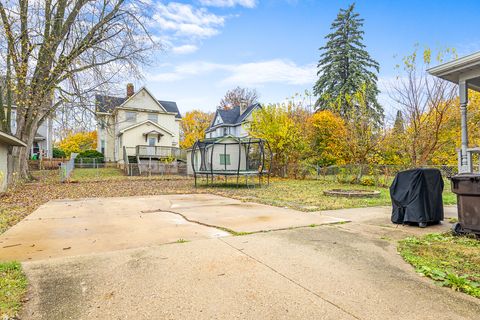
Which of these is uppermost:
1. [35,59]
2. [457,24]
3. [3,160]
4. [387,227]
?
[457,24]

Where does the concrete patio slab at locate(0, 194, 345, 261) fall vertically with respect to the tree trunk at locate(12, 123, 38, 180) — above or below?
below

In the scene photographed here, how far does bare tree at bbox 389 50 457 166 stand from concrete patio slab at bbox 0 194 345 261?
7.50m

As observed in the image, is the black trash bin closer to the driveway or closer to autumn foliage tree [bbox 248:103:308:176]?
the driveway

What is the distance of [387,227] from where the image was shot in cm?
488

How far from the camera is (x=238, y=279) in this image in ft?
8.62

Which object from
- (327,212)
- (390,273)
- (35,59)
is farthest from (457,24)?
(35,59)

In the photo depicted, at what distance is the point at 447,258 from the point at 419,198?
192cm

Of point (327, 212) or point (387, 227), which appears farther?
point (327, 212)

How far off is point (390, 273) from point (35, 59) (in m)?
14.9

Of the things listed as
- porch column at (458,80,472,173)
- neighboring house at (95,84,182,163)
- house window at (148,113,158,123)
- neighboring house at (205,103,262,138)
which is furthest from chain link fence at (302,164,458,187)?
neighboring house at (205,103,262,138)

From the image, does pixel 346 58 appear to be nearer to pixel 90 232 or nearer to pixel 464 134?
pixel 464 134

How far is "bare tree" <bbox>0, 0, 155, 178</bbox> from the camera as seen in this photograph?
11.4 meters

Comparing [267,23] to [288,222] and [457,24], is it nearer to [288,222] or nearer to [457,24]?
[457,24]

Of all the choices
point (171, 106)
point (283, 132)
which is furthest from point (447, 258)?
point (171, 106)
